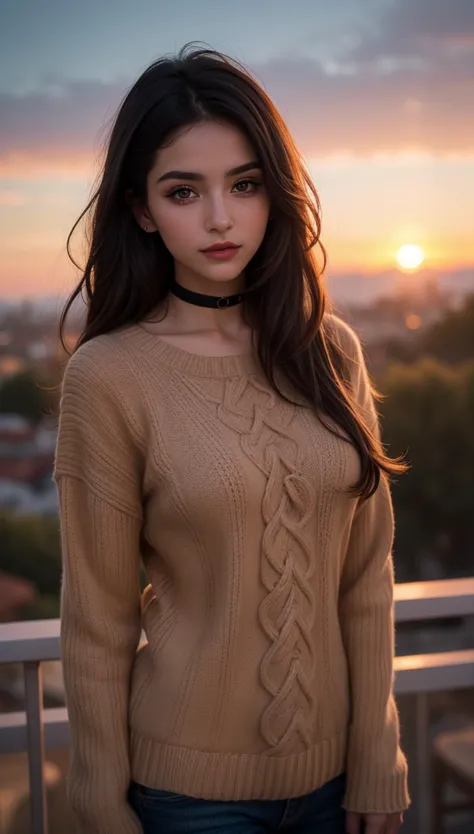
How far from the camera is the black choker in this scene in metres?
1.17

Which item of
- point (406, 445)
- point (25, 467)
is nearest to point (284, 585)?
point (406, 445)

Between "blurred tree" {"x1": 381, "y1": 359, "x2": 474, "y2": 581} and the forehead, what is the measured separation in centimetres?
1790

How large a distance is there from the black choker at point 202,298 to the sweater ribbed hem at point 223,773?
1.76 ft

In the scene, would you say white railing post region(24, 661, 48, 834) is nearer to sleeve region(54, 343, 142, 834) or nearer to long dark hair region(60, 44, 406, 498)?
sleeve region(54, 343, 142, 834)

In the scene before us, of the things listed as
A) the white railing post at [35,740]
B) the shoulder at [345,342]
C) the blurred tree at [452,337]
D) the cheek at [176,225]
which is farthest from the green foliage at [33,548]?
the cheek at [176,225]

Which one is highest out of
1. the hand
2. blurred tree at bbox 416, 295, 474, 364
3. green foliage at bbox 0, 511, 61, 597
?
the hand

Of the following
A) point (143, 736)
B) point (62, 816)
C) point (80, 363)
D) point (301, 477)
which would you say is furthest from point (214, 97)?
point (62, 816)

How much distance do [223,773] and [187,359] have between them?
489 mm

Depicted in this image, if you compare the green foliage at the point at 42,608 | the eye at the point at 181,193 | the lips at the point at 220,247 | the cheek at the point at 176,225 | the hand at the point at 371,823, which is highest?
the eye at the point at 181,193

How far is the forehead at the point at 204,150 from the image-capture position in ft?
3.45

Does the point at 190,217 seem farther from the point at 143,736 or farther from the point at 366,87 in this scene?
the point at 366,87

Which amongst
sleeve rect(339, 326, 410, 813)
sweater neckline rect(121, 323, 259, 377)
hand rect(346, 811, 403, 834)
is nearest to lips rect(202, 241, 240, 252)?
sweater neckline rect(121, 323, 259, 377)

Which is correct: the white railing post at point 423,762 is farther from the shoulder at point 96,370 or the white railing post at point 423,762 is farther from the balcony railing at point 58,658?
the shoulder at point 96,370

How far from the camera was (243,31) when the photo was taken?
79.3 feet
